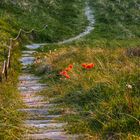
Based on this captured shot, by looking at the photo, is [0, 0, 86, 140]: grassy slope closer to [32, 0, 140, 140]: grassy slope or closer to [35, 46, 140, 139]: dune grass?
[32, 0, 140, 140]: grassy slope

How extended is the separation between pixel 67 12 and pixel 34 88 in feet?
122

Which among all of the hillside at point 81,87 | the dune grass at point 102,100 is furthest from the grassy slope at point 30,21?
the dune grass at point 102,100

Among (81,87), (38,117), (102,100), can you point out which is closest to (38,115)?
Answer: (38,117)

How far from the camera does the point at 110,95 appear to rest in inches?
457

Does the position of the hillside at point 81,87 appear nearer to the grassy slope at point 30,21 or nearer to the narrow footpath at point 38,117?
the grassy slope at point 30,21

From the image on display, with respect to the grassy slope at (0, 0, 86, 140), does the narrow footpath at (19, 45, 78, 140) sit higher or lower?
higher

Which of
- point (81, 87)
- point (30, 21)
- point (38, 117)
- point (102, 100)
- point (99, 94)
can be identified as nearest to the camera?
point (102, 100)

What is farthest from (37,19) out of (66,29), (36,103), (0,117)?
(0,117)

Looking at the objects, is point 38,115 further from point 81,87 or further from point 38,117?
point 81,87

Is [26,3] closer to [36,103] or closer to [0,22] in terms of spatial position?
[0,22]

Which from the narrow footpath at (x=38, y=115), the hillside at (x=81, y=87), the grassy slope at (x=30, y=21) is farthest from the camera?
the grassy slope at (x=30, y=21)

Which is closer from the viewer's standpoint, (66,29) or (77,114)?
(77,114)

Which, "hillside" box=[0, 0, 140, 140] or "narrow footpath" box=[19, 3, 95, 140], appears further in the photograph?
"narrow footpath" box=[19, 3, 95, 140]

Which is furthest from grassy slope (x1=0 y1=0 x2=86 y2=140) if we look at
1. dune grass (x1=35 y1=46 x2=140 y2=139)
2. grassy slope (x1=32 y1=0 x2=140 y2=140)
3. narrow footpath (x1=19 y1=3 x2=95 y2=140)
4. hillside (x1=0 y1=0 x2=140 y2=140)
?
dune grass (x1=35 y1=46 x2=140 y2=139)
